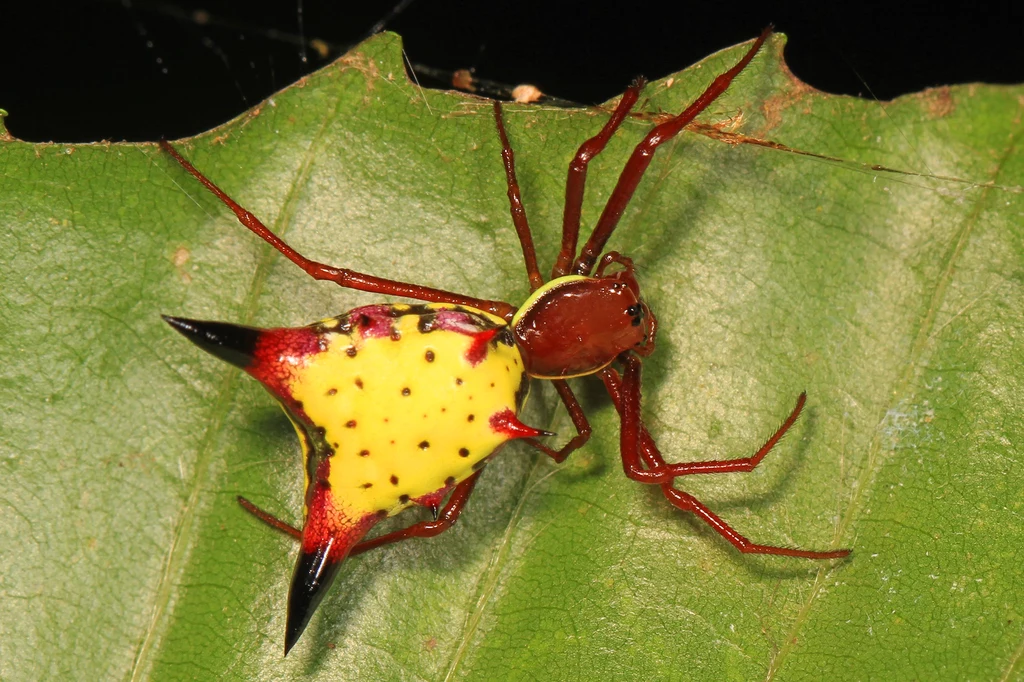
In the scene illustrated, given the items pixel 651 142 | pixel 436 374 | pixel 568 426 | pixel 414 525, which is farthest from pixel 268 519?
pixel 651 142

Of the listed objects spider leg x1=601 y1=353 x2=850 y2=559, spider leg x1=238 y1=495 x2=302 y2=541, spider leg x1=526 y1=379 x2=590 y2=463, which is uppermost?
spider leg x1=238 y1=495 x2=302 y2=541

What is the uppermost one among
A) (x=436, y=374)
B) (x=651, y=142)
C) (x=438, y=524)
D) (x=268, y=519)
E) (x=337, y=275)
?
(x=337, y=275)

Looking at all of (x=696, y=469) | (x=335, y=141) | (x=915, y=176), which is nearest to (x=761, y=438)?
(x=696, y=469)

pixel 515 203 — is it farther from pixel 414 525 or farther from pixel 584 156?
pixel 414 525

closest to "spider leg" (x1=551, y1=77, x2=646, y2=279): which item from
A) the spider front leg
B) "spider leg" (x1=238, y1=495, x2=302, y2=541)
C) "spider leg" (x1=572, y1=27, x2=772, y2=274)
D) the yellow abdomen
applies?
"spider leg" (x1=572, y1=27, x2=772, y2=274)

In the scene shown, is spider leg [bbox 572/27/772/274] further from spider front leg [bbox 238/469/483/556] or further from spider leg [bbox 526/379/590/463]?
spider front leg [bbox 238/469/483/556]
